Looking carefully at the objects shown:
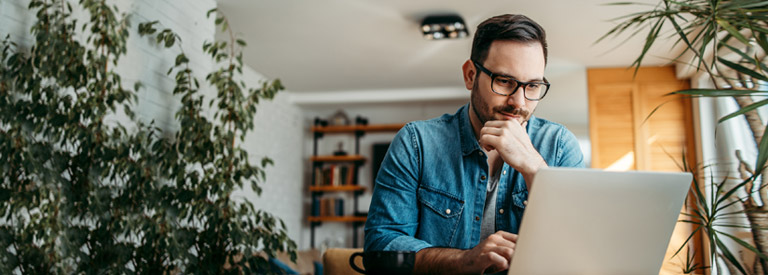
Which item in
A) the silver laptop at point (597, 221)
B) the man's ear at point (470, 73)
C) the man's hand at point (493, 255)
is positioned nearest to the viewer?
the silver laptop at point (597, 221)

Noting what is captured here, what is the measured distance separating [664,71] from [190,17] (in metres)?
4.17

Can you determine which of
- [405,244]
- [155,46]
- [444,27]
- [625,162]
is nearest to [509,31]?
[405,244]

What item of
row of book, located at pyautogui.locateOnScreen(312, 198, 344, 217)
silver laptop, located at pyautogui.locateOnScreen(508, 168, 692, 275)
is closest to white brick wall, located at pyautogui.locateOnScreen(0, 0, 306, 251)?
silver laptop, located at pyautogui.locateOnScreen(508, 168, 692, 275)

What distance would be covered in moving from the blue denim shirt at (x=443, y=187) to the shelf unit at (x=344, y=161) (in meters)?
5.61

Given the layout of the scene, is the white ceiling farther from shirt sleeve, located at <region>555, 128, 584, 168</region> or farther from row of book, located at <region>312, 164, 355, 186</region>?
shirt sleeve, located at <region>555, 128, 584, 168</region>

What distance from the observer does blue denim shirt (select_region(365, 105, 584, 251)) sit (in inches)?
49.2

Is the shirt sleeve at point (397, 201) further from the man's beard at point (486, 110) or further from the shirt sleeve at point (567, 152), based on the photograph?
the shirt sleeve at point (567, 152)

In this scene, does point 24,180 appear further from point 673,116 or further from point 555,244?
point 673,116

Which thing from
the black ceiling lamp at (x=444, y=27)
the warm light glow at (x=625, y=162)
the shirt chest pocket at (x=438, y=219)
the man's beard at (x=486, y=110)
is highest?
the black ceiling lamp at (x=444, y=27)

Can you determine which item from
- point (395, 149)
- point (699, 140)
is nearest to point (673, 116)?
point (699, 140)

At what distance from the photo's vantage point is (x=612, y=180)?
83 centimetres

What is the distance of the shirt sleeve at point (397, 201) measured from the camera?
1162mm

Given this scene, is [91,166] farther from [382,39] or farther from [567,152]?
[382,39]

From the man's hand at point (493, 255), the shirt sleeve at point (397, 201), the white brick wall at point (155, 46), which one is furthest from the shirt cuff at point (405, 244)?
the white brick wall at point (155, 46)
